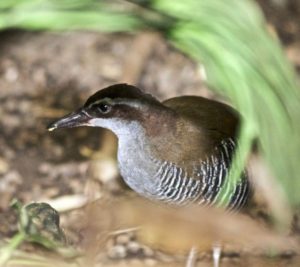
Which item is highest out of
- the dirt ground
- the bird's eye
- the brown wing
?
the dirt ground

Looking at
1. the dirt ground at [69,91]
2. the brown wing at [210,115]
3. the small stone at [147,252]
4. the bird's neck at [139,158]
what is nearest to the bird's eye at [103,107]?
the bird's neck at [139,158]

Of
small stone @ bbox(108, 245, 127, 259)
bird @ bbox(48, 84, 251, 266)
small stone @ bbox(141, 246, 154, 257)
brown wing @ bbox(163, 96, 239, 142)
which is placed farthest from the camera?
small stone @ bbox(108, 245, 127, 259)

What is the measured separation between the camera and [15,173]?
3998 mm

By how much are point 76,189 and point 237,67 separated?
49.9 inches

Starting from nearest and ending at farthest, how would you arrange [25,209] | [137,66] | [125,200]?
[125,200]
[25,209]
[137,66]

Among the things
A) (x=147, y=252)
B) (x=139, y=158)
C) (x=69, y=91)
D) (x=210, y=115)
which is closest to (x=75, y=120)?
(x=139, y=158)

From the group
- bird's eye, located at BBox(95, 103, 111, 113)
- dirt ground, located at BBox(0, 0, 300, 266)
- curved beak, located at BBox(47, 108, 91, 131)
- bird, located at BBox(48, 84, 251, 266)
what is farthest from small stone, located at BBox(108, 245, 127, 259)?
bird's eye, located at BBox(95, 103, 111, 113)

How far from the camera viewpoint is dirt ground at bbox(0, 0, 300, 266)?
154 inches

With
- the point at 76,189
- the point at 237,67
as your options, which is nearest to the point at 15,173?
the point at 76,189

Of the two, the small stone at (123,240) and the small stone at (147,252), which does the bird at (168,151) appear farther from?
the small stone at (123,240)

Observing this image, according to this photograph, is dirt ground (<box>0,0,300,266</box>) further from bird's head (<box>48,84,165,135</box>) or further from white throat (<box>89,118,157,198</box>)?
bird's head (<box>48,84,165,135</box>)

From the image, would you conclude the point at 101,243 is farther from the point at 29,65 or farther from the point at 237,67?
the point at 29,65

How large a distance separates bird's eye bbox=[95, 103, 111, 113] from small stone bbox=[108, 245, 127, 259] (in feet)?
2.96

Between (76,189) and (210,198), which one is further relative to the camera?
(76,189)
